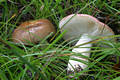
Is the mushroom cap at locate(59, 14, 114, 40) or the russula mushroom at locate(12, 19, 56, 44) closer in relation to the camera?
the mushroom cap at locate(59, 14, 114, 40)

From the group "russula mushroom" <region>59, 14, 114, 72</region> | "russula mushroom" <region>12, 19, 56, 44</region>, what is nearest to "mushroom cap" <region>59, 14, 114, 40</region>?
"russula mushroom" <region>59, 14, 114, 72</region>

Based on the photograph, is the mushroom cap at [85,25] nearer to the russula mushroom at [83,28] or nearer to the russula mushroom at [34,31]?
the russula mushroom at [83,28]

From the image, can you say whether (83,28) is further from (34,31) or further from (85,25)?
(34,31)

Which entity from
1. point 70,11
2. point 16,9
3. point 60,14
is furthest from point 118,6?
point 16,9

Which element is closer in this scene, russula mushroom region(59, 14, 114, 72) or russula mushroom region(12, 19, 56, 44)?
russula mushroom region(59, 14, 114, 72)

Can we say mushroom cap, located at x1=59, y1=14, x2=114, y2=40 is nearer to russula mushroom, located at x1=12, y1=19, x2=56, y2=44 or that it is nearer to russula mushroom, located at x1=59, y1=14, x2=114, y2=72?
russula mushroom, located at x1=59, y1=14, x2=114, y2=72

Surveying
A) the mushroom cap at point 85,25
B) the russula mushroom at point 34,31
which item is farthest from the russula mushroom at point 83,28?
the russula mushroom at point 34,31

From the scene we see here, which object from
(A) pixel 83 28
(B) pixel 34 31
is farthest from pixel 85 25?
(B) pixel 34 31
